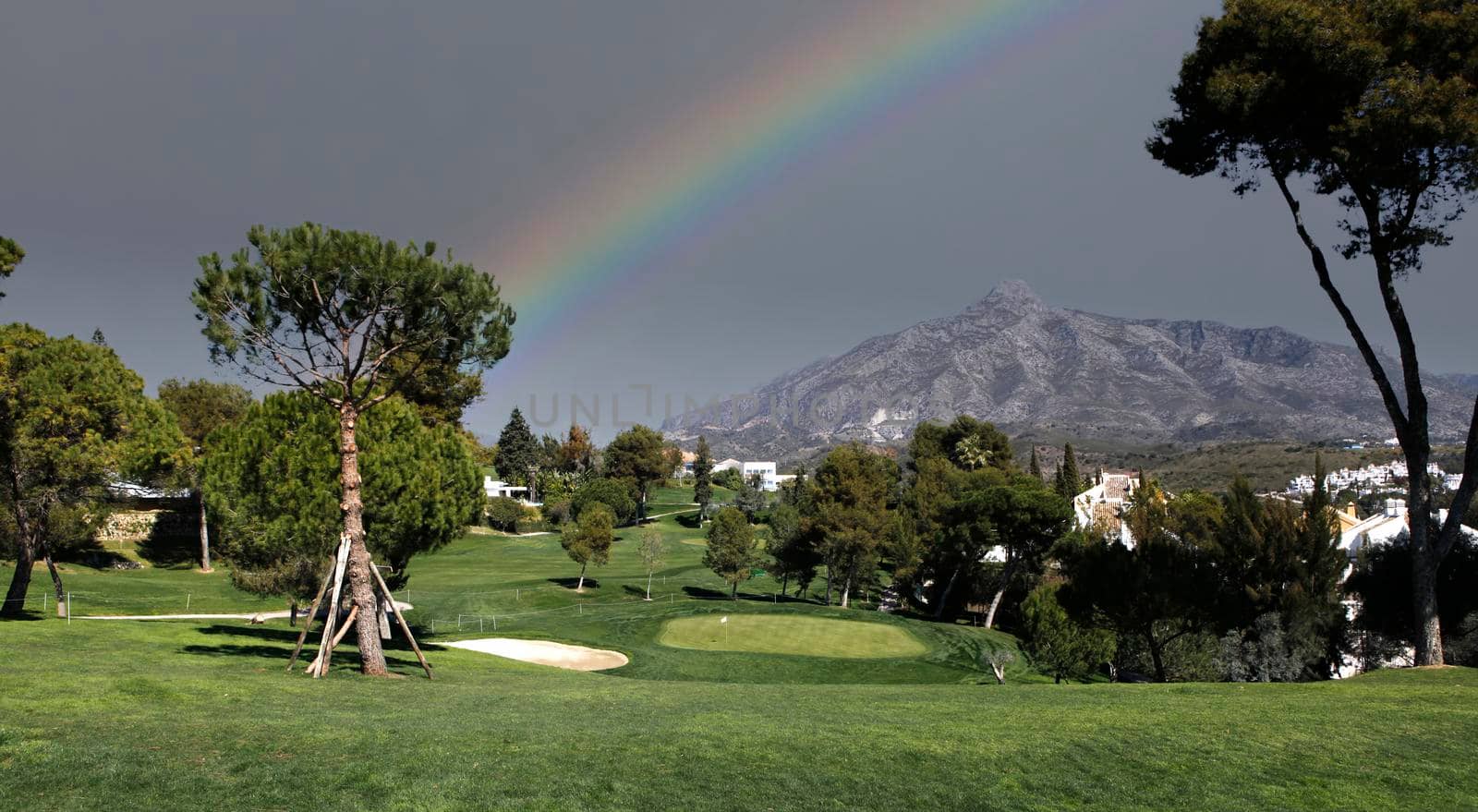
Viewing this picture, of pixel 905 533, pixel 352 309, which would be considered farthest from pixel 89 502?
pixel 905 533

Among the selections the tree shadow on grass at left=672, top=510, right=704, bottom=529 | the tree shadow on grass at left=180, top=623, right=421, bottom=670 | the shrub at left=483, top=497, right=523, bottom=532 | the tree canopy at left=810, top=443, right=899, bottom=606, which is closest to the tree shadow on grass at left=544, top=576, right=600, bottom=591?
the tree canopy at left=810, top=443, right=899, bottom=606

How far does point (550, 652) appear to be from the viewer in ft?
116

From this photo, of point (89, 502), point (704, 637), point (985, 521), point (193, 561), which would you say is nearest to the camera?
point (89, 502)

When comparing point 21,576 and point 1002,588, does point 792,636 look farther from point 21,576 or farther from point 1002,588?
point 21,576

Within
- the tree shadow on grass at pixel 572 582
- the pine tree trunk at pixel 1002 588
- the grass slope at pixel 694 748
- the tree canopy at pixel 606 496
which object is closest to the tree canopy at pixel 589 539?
the tree shadow on grass at pixel 572 582

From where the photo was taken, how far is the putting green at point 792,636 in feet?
125

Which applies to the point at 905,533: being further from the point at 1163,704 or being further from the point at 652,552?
the point at 1163,704

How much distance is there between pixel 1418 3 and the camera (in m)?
18.0

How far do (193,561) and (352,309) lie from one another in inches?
2027

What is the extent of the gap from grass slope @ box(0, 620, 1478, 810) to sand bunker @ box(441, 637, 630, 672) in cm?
1673

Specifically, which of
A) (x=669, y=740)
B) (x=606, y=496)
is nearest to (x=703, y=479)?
(x=606, y=496)

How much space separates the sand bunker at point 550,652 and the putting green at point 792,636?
13.9 ft

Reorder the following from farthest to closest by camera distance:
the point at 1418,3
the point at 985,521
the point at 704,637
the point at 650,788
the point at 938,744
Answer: the point at 985,521 < the point at 704,637 < the point at 1418,3 < the point at 938,744 < the point at 650,788

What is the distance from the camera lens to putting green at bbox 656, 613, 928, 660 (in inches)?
1496
